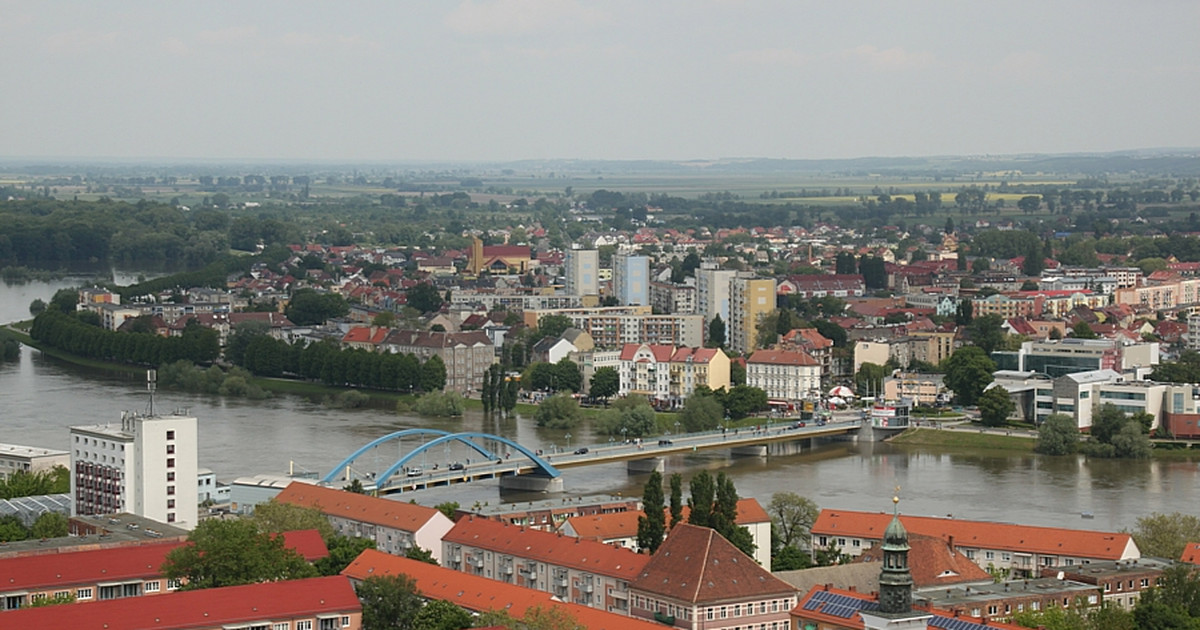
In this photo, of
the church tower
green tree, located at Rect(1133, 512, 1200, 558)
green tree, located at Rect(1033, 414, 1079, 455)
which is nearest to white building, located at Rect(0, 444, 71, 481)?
green tree, located at Rect(1133, 512, 1200, 558)

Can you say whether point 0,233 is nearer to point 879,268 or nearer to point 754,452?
point 879,268

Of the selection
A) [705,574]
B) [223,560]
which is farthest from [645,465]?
[223,560]

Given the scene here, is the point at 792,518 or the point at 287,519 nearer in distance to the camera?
the point at 287,519

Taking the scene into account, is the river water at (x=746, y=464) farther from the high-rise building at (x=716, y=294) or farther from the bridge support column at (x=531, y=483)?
the high-rise building at (x=716, y=294)

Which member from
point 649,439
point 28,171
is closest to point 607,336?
point 649,439

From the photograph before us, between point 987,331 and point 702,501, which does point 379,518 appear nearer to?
point 702,501

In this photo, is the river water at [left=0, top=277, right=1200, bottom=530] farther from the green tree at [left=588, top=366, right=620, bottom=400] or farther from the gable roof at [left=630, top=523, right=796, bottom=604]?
the gable roof at [left=630, top=523, right=796, bottom=604]
